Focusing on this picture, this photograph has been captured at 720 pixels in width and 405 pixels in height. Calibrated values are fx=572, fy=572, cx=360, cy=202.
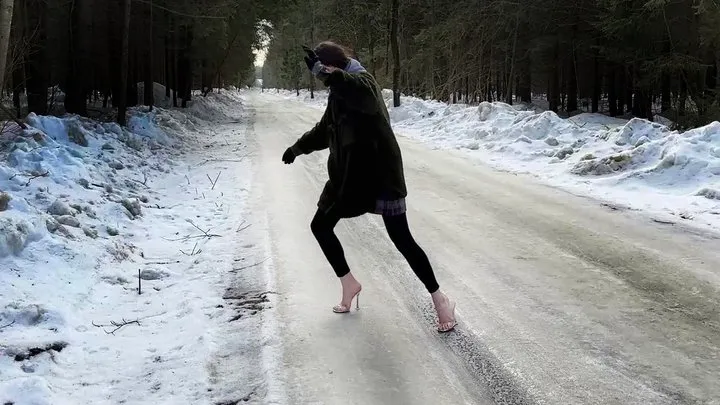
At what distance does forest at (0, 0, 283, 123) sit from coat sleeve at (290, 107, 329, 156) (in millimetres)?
3083

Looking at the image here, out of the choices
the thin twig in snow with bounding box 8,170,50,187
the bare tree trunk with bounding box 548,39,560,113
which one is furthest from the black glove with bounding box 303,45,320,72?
the bare tree trunk with bounding box 548,39,560,113

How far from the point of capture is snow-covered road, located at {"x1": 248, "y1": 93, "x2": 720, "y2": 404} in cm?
321

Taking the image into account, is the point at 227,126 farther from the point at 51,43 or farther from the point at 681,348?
the point at 681,348

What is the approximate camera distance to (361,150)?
12.1 feet

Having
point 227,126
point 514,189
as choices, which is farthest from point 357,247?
point 227,126

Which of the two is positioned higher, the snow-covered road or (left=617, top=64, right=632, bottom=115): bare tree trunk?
(left=617, top=64, right=632, bottom=115): bare tree trunk

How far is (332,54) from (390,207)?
1.08m

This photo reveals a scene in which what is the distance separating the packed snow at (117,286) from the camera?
3.29 metres

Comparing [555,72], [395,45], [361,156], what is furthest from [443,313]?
[555,72]

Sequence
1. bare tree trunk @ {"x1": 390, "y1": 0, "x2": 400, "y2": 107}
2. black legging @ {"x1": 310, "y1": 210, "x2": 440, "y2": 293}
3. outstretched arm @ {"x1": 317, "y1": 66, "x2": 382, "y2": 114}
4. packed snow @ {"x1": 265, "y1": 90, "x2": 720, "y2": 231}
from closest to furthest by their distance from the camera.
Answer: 1. outstretched arm @ {"x1": 317, "y1": 66, "x2": 382, "y2": 114}
2. black legging @ {"x1": 310, "y1": 210, "x2": 440, "y2": 293}
3. packed snow @ {"x1": 265, "y1": 90, "x2": 720, "y2": 231}
4. bare tree trunk @ {"x1": 390, "y1": 0, "x2": 400, "y2": 107}

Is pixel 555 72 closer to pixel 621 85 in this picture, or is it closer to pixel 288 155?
pixel 621 85

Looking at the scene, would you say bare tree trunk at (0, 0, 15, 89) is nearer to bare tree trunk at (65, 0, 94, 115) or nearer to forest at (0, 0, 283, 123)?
forest at (0, 0, 283, 123)

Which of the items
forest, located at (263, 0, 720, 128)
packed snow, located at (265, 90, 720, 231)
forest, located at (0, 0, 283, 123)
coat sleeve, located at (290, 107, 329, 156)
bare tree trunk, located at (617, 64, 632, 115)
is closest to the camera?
coat sleeve, located at (290, 107, 329, 156)

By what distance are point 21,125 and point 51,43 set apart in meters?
6.61
